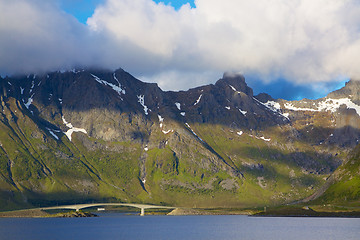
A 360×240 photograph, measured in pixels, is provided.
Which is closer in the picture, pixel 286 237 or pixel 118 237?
pixel 286 237

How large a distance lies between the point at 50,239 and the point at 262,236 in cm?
6241

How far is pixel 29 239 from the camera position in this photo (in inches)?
5477

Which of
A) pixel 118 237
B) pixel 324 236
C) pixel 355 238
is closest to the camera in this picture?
pixel 355 238

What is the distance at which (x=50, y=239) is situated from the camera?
461ft

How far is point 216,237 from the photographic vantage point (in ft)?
476

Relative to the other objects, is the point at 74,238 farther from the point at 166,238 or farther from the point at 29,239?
the point at 166,238

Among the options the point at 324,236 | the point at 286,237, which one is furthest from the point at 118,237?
the point at 324,236

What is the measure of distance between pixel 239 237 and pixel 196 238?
12.8m

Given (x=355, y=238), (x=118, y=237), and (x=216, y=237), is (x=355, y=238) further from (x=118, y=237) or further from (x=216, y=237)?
(x=118, y=237)

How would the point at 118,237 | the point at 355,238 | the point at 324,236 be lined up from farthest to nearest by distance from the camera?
the point at 118,237 < the point at 324,236 < the point at 355,238

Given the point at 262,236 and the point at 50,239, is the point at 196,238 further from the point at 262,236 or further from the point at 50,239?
the point at 50,239

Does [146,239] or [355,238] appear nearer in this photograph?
[355,238]

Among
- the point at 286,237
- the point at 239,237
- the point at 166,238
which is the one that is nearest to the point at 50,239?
the point at 166,238

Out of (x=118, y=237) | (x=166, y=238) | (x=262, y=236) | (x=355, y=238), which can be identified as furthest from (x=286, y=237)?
(x=118, y=237)
